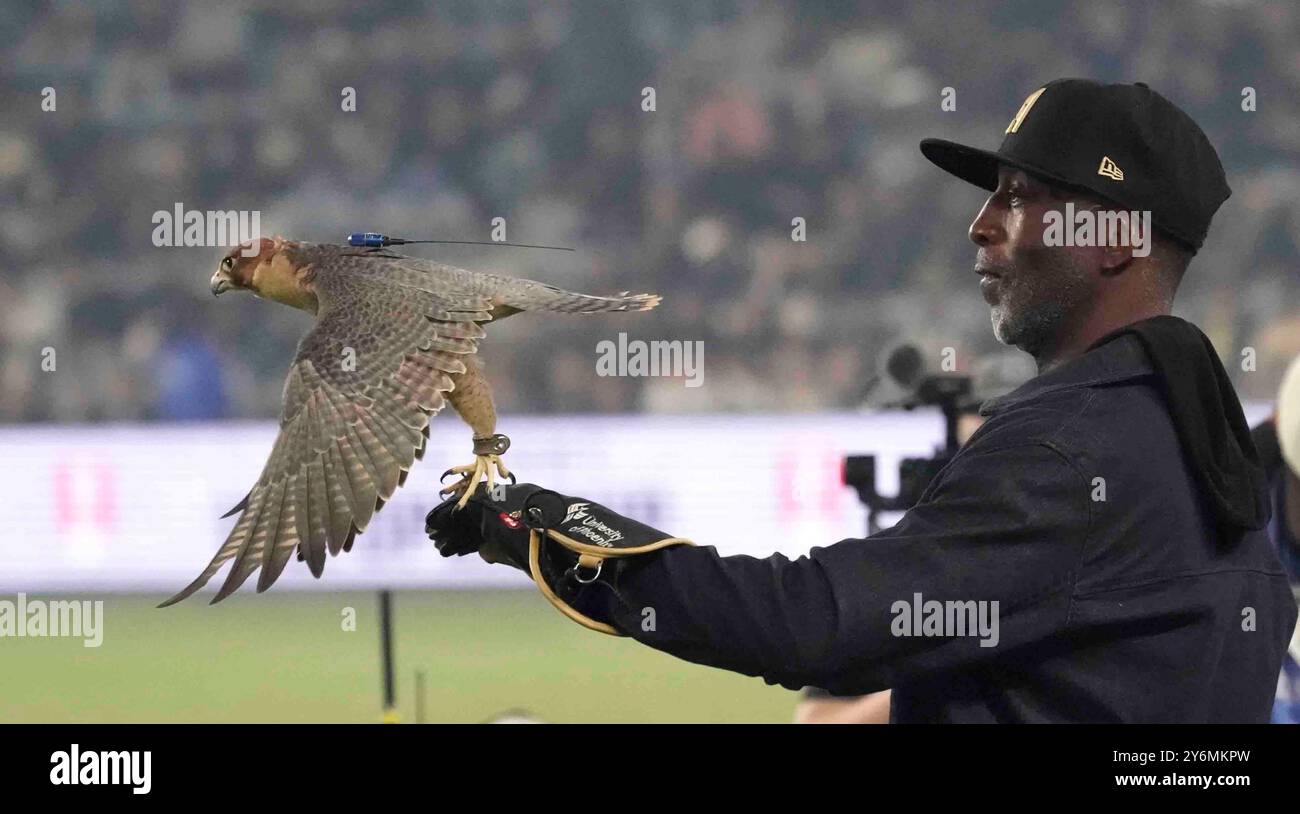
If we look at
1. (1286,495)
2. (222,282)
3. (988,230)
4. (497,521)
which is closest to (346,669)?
(1286,495)

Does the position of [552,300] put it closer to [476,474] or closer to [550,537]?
[476,474]

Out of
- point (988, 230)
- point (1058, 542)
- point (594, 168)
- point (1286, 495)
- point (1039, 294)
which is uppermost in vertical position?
point (594, 168)

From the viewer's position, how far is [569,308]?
8.24 ft

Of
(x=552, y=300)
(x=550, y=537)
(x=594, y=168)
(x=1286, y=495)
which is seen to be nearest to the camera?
(x=550, y=537)

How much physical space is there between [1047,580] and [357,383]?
1.20m

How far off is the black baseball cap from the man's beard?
12 cm

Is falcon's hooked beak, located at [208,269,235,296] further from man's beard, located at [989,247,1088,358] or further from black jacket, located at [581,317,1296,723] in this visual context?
man's beard, located at [989,247,1088,358]

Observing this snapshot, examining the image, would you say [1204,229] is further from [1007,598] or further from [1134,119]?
[1007,598]

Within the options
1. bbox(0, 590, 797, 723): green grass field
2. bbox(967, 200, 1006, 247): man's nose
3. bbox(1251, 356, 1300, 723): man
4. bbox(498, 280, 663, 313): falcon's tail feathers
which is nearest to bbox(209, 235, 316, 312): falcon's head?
bbox(498, 280, 663, 313): falcon's tail feathers

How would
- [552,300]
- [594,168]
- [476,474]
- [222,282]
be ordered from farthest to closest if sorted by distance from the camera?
[594,168] < [222,282] < [552,300] < [476,474]

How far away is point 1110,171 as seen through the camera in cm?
226

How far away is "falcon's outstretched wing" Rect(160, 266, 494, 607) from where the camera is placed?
241 centimetres

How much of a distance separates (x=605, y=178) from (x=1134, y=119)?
741 cm
